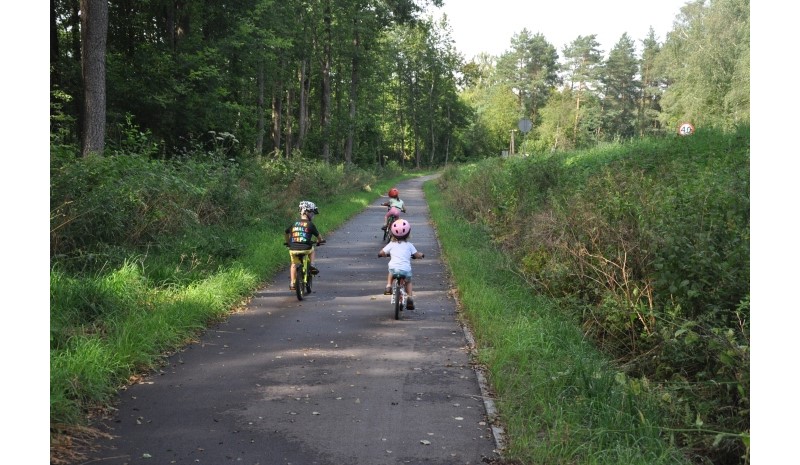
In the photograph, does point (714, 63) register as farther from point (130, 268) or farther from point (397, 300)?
point (130, 268)

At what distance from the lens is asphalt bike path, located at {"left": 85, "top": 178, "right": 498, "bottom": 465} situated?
16.4 feet

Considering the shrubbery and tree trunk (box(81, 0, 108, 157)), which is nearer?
the shrubbery

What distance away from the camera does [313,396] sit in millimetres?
6227

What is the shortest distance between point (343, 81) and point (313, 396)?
49.8 m

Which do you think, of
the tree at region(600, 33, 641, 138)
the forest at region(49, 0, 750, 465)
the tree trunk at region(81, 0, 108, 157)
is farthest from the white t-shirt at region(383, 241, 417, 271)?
the tree at region(600, 33, 641, 138)

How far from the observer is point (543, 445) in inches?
193

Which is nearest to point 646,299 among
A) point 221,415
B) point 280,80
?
point 221,415

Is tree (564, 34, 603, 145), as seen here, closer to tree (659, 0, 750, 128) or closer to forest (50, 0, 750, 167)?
forest (50, 0, 750, 167)

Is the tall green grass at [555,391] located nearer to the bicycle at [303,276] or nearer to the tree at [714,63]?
the bicycle at [303,276]

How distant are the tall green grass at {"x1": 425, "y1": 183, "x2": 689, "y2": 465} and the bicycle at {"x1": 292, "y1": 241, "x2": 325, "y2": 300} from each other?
2.61 m

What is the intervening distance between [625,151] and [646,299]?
30.2 feet

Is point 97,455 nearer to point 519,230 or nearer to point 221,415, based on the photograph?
point 221,415

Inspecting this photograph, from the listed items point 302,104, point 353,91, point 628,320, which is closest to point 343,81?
point 353,91

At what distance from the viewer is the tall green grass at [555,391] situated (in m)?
4.79
